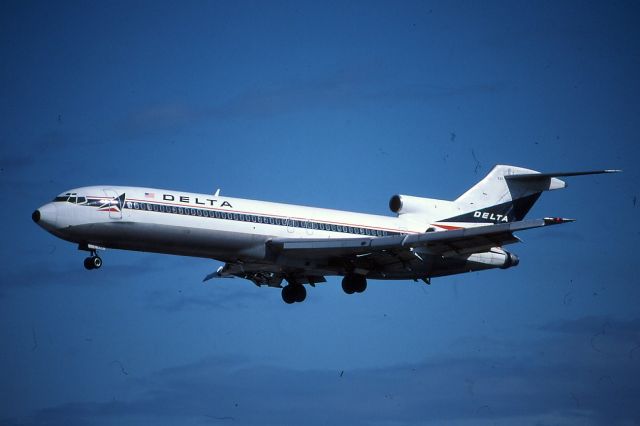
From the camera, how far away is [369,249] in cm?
4241

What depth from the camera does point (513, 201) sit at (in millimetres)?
48906

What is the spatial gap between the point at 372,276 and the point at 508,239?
20.8ft

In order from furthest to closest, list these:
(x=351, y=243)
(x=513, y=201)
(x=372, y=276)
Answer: (x=513, y=201), (x=372, y=276), (x=351, y=243)

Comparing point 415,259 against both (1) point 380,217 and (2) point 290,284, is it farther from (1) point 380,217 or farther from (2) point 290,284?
(2) point 290,284

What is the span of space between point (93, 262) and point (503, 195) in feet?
63.8

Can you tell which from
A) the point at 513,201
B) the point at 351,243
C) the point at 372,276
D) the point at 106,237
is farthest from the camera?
the point at 513,201

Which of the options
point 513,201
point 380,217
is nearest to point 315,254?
point 380,217

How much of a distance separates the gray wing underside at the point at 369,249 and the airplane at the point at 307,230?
41mm

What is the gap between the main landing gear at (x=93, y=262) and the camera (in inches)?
1545

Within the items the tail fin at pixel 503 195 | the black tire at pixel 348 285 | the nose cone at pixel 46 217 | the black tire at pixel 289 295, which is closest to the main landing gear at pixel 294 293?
the black tire at pixel 289 295

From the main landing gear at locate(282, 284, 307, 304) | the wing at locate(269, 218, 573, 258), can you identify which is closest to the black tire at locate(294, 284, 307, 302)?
the main landing gear at locate(282, 284, 307, 304)

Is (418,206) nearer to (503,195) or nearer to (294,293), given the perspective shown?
(503,195)

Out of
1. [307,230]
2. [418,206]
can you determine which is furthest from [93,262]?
[418,206]

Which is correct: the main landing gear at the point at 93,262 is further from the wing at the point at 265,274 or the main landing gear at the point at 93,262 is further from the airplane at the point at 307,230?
the wing at the point at 265,274
